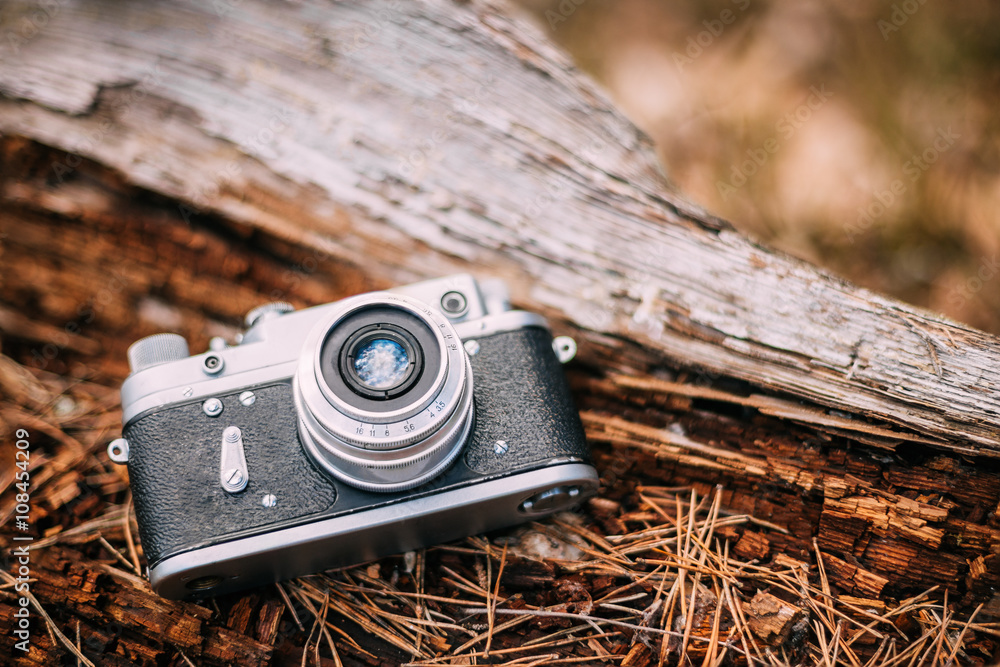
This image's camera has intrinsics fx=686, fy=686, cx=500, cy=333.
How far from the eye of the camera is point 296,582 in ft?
5.74

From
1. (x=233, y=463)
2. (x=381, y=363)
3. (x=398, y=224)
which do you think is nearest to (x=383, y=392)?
(x=381, y=363)

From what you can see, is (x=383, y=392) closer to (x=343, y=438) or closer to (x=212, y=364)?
(x=343, y=438)

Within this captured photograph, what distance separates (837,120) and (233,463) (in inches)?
122

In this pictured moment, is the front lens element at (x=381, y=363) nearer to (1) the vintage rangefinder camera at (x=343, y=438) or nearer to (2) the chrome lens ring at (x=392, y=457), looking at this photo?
(1) the vintage rangefinder camera at (x=343, y=438)

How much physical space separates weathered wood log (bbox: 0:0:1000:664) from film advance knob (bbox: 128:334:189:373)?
499mm

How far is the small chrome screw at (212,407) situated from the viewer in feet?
5.33

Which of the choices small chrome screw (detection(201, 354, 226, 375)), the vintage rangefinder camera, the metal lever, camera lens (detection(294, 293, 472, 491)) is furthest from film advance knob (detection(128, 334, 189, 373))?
camera lens (detection(294, 293, 472, 491))

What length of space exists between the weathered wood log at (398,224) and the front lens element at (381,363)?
2.25 ft

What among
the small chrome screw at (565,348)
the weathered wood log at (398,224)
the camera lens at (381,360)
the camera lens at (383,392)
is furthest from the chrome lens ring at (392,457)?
the weathered wood log at (398,224)

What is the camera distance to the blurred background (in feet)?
9.70

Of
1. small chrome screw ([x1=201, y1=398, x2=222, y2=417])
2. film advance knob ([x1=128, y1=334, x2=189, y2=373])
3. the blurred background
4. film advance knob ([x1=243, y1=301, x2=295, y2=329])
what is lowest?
small chrome screw ([x1=201, y1=398, x2=222, y2=417])

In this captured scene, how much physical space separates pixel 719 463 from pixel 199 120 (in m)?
1.98

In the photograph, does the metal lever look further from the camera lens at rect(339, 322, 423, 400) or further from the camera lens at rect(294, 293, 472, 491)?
the camera lens at rect(339, 322, 423, 400)

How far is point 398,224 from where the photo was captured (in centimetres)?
221
